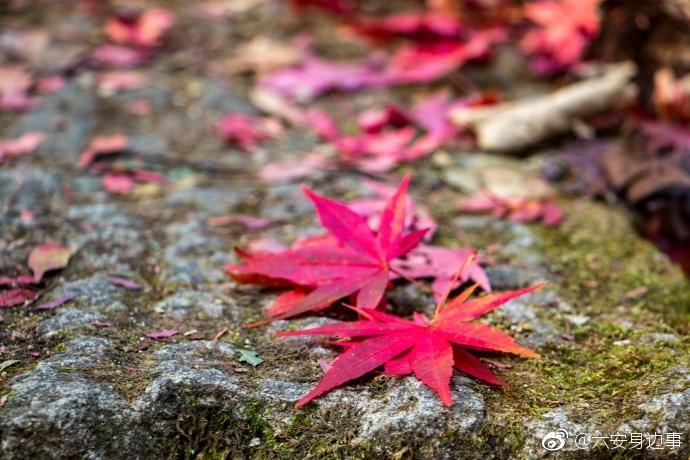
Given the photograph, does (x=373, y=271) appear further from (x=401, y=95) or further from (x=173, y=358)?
(x=401, y=95)

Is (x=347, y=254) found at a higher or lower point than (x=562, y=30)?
lower

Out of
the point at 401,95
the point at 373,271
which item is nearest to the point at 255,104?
the point at 401,95

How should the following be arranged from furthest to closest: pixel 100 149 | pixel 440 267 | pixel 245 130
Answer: pixel 245 130 < pixel 100 149 < pixel 440 267

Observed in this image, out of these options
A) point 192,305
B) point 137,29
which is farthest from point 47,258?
point 137,29

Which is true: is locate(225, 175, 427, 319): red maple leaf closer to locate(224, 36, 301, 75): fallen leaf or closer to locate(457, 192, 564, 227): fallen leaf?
locate(457, 192, 564, 227): fallen leaf

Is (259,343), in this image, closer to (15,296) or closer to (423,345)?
(423,345)

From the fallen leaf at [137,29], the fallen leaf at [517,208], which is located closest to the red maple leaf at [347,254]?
the fallen leaf at [517,208]

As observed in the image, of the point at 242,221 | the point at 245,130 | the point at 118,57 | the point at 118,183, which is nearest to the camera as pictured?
the point at 242,221
